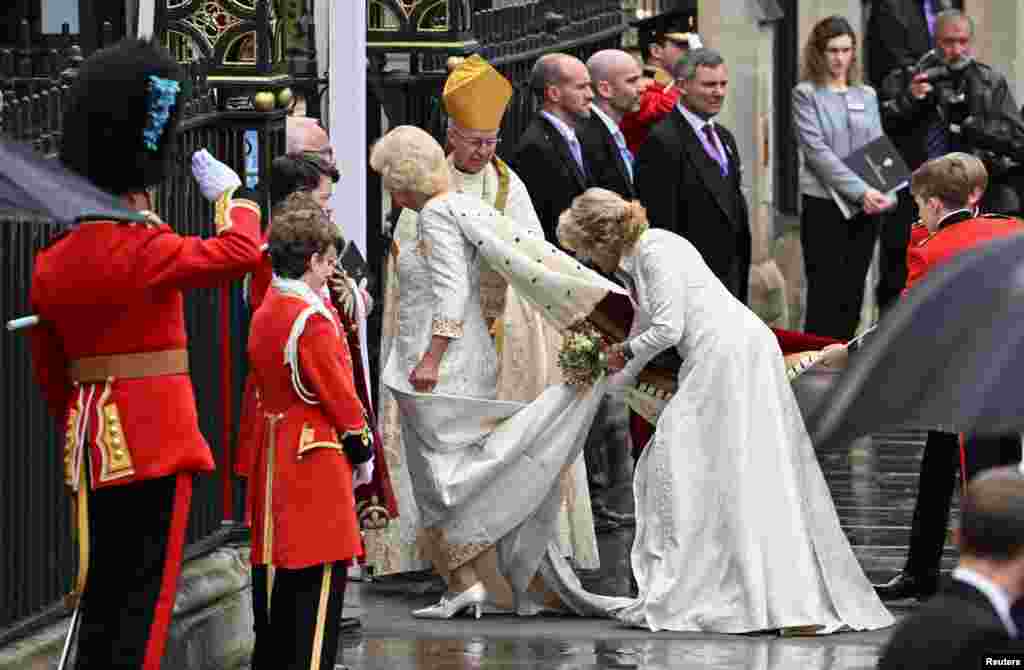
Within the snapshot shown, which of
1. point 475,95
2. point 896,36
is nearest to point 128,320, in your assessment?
Answer: point 475,95

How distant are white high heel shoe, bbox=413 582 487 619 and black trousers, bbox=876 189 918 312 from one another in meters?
6.72

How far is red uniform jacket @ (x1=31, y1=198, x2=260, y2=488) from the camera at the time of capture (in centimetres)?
741

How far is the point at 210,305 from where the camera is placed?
9.48 m

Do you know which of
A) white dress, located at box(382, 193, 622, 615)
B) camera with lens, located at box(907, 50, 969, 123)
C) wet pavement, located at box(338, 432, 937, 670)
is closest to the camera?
wet pavement, located at box(338, 432, 937, 670)

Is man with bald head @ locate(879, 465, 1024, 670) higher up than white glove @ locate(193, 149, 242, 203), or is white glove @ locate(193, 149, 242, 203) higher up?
white glove @ locate(193, 149, 242, 203)

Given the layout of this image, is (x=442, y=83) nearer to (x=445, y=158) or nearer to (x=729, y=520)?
(x=445, y=158)

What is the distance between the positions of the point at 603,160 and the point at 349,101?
3013 millimetres

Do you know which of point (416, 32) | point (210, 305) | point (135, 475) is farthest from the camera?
point (416, 32)

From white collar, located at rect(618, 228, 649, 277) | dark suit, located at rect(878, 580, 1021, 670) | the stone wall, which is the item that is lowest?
the stone wall

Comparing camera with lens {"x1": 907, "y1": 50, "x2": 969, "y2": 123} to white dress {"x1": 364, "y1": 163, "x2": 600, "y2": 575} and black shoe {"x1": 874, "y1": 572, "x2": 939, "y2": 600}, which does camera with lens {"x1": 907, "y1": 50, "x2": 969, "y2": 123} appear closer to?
white dress {"x1": 364, "y1": 163, "x2": 600, "y2": 575}

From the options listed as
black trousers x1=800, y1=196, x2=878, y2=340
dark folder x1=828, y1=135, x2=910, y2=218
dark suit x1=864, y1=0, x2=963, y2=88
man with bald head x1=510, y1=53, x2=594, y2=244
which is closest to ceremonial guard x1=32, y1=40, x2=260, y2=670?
man with bald head x1=510, y1=53, x2=594, y2=244

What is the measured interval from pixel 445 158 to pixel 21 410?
3.24 metres

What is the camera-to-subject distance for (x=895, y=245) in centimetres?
1752

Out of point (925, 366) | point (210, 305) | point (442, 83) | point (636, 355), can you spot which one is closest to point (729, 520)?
point (636, 355)
